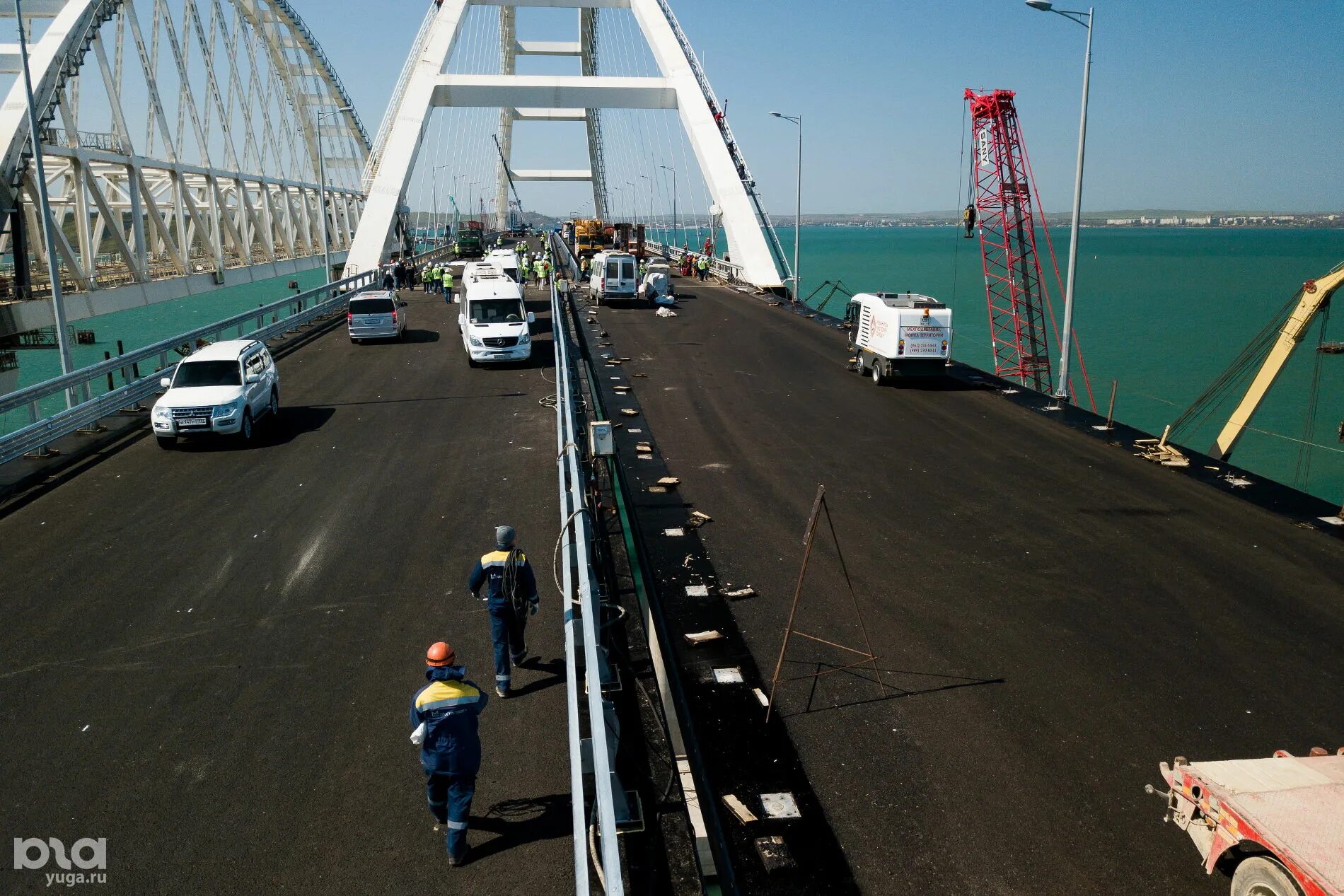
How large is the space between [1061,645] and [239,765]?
7.93 meters

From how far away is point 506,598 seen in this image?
834 centimetres

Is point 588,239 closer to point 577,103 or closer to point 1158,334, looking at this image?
point 577,103

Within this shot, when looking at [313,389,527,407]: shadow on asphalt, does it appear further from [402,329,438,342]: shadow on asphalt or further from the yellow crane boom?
the yellow crane boom

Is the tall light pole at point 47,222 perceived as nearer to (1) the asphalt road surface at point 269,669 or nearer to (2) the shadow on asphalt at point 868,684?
(1) the asphalt road surface at point 269,669

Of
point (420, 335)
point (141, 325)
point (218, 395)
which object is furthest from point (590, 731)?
point (141, 325)

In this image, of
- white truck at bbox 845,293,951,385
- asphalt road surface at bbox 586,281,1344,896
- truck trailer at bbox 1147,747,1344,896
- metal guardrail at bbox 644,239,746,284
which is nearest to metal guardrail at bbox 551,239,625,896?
asphalt road surface at bbox 586,281,1344,896

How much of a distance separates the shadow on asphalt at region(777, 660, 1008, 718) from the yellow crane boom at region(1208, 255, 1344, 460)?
16388mm

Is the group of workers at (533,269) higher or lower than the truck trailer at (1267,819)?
higher

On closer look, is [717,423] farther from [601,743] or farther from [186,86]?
[186,86]

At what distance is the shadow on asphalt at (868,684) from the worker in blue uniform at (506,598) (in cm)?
260

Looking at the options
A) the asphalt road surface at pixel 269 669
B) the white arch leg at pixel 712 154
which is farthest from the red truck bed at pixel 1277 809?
the white arch leg at pixel 712 154

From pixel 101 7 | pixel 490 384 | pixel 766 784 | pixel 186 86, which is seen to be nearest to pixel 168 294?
pixel 101 7

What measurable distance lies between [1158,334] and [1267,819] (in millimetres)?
90543

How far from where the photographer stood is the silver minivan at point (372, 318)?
29.8m
